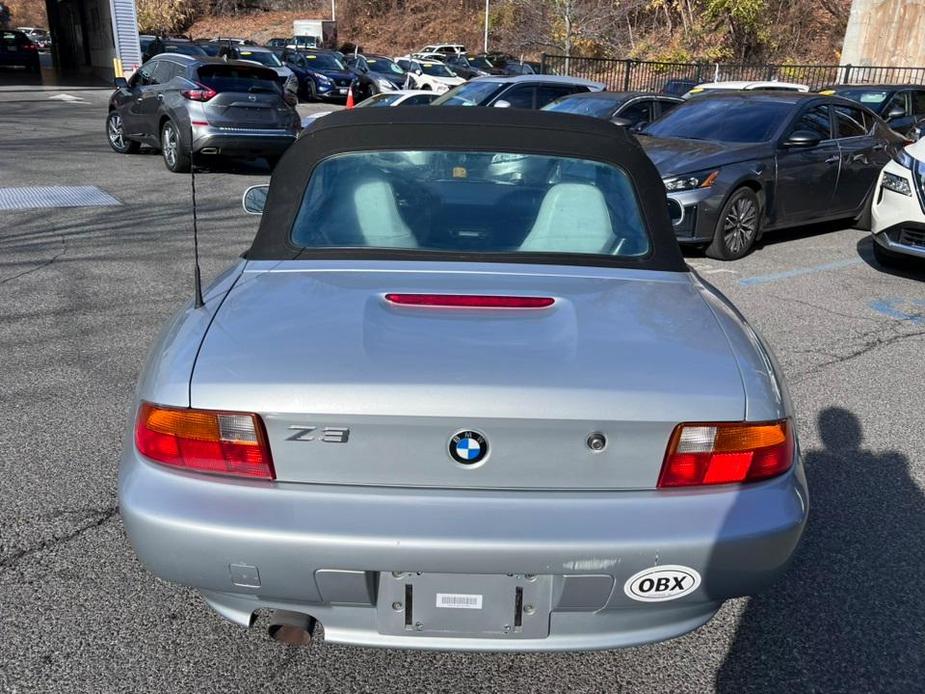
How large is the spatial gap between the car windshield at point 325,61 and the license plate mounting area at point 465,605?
26.8 meters

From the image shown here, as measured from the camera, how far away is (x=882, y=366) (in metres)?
5.24

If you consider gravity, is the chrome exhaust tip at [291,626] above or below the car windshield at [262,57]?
above

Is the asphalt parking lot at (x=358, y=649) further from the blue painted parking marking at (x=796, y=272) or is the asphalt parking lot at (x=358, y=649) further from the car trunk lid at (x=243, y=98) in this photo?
the car trunk lid at (x=243, y=98)

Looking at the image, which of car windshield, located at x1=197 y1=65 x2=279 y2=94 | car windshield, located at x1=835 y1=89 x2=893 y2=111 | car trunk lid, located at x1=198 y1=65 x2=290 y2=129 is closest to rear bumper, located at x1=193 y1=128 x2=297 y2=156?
car trunk lid, located at x1=198 y1=65 x2=290 y2=129

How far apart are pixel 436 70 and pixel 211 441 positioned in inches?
1104

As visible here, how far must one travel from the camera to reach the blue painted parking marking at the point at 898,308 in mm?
6328

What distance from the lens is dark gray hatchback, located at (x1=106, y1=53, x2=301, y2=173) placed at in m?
11.5

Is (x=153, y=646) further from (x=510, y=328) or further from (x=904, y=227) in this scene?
(x=904, y=227)

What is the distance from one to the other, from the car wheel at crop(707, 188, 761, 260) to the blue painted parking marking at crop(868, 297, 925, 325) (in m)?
1.50

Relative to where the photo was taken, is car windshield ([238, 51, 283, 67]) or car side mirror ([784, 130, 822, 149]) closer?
car side mirror ([784, 130, 822, 149])

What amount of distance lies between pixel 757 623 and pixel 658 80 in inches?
1078

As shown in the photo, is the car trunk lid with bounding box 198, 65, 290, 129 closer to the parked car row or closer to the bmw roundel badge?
the parked car row

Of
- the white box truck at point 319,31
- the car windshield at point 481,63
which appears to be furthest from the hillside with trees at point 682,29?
the white box truck at point 319,31

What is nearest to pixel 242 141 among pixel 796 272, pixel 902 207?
pixel 796 272
